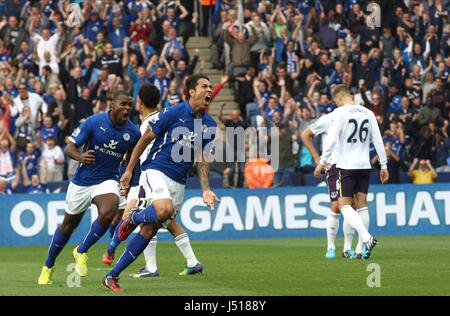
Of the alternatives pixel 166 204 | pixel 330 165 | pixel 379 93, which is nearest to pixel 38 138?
pixel 379 93

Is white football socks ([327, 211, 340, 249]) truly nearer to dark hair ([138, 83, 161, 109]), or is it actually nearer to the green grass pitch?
the green grass pitch

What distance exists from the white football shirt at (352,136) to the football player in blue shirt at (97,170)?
354 cm

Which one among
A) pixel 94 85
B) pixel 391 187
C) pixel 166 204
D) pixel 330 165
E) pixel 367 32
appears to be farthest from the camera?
pixel 367 32

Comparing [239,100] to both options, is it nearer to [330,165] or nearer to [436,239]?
[436,239]

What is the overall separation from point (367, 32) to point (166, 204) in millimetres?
19119

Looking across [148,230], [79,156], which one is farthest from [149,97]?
[148,230]

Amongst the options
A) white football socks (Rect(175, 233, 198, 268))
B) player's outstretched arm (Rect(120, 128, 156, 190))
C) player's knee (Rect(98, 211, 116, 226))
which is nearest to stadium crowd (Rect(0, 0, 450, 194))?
white football socks (Rect(175, 233, 198, 268))

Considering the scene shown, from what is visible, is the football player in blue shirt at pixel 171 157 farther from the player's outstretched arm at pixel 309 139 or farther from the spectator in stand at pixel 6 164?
the spectator in stand at pixel 6 164

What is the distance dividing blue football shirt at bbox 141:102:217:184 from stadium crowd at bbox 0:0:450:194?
1271cm

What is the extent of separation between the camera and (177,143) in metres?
14.4

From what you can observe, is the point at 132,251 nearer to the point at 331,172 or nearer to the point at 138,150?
the point at 138,150

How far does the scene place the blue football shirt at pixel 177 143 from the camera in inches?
562

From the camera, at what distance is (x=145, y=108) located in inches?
651

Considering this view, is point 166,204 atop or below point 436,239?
atop
